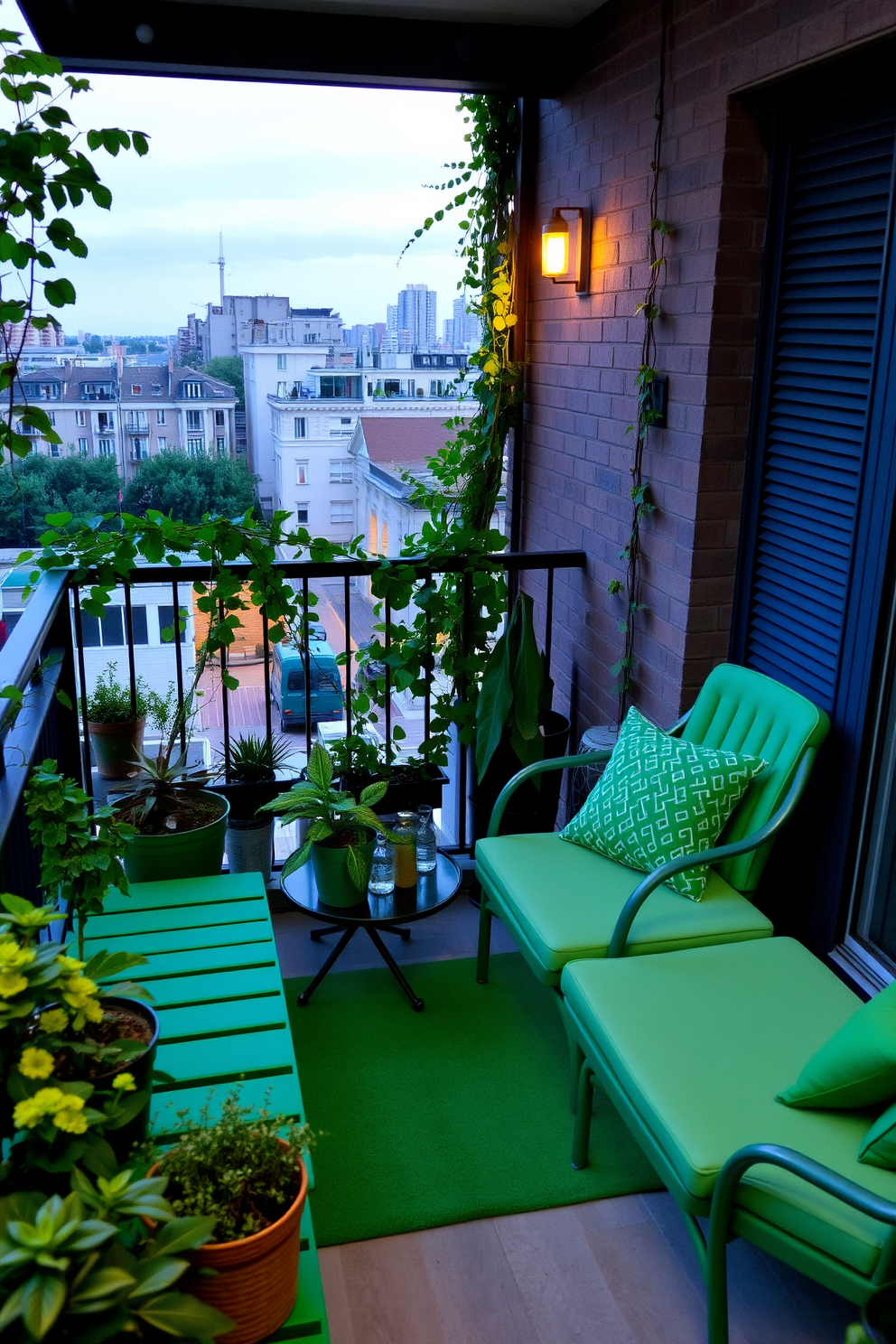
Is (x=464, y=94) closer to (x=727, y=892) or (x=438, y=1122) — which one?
(x=727, y=892)

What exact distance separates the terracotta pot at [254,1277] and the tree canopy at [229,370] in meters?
2.82

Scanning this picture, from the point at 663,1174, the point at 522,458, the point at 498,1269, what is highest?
the point at 522,458

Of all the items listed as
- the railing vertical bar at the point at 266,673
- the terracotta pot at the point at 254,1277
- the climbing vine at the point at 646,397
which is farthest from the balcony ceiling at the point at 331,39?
the terracotta pot at the point at 254,1277

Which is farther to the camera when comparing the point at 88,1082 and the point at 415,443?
the point at 415,443

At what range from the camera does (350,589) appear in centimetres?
366

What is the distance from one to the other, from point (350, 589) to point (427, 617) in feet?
0.96

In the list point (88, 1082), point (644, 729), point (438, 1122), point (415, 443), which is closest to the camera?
point (88, 1082)

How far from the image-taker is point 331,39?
3.43 metres

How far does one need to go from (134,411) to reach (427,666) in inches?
49.0

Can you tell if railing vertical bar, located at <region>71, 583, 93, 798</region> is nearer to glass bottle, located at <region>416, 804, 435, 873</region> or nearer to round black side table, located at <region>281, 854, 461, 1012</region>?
round black side table, located at <region>281, 854, 461, 1012</region>

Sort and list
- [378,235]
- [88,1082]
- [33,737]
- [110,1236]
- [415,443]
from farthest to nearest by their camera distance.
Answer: [415,443] < [378,235] < [33,737] < [88,1082] < [110,1236]

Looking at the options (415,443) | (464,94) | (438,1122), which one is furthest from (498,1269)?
(464,94)

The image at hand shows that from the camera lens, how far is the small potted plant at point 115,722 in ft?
11.2

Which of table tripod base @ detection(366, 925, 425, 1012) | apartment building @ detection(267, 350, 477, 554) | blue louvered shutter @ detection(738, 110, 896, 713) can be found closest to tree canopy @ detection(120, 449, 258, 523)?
apartment building @ detection(267, 350, 477, 554)
